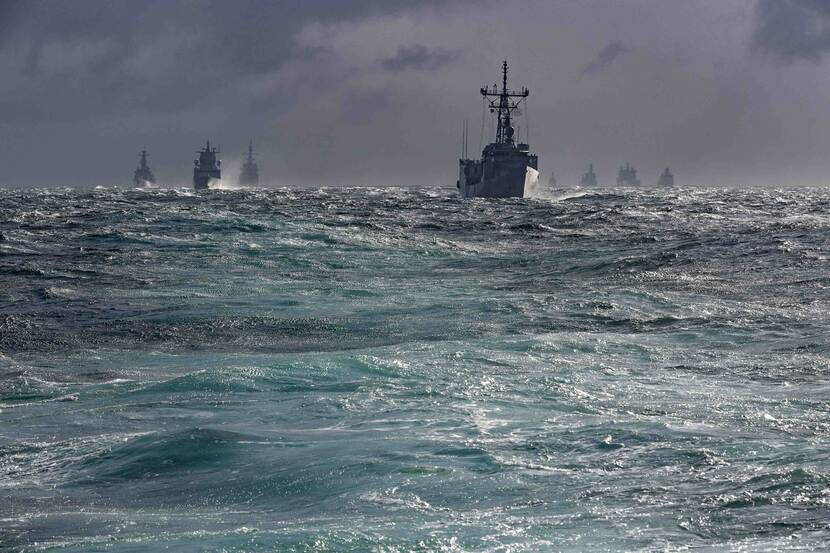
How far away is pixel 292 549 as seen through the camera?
7.64 m

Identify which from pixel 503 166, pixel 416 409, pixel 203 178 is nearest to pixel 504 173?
pixel 503 166

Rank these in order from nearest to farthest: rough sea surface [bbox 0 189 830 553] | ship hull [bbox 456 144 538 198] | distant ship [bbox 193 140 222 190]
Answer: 1. rough sea surface [bbox 0 189 830 553]
2. ship hull [bbox 456 144 538 198]
3. distant ship [bbox 193 140 222 190]

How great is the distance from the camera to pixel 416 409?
1237 cm

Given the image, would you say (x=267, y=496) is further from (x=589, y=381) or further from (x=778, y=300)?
(x=778, y=300)

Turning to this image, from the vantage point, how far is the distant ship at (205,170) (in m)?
190

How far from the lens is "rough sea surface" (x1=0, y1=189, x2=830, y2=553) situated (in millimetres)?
8258

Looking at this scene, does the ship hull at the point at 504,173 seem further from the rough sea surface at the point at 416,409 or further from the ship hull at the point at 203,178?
the ship hull at the point at 203,178

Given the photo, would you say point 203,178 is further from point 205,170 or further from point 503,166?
point 503,166

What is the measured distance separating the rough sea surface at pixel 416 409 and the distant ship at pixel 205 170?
164m

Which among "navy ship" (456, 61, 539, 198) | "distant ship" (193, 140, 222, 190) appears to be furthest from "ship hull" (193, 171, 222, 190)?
"navy ship" (456, 61, 539, 198)

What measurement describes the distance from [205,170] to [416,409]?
183m

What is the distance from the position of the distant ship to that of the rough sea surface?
164 metres

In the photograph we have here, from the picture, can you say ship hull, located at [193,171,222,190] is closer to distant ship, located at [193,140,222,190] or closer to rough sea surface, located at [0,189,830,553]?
distant ship, located at [193,140,222,190]

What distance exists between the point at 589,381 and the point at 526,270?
15.7m
